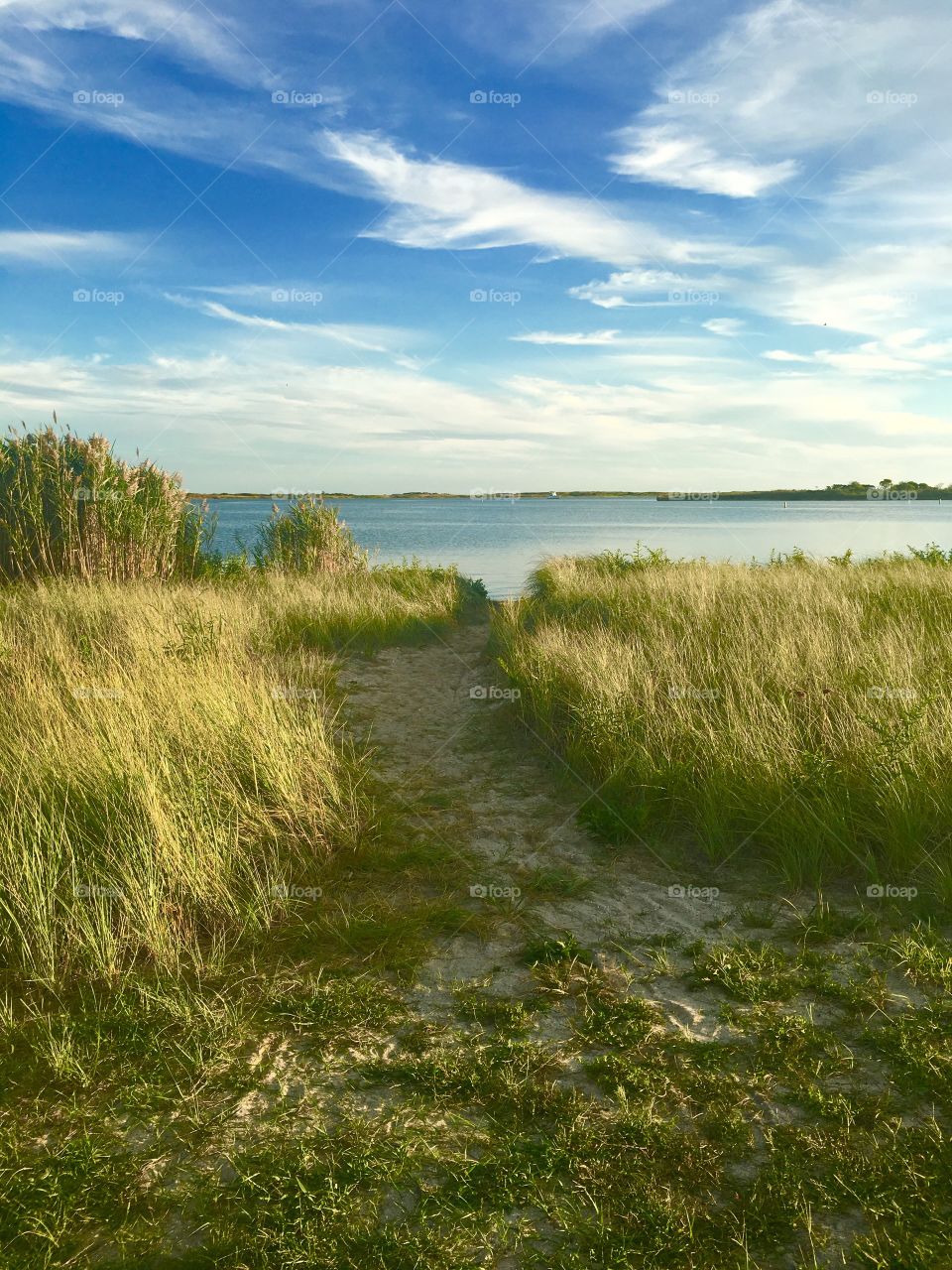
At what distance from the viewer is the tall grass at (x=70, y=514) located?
1295 centimetres

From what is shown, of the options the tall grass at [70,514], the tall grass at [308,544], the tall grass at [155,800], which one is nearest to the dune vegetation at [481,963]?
the tall grass at [155,800]

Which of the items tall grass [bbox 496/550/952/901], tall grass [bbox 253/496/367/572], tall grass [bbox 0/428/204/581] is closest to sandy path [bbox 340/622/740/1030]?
tall grass [bbox 496/550/952/901]

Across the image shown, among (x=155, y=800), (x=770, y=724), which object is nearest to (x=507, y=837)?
(x=770, y=724)

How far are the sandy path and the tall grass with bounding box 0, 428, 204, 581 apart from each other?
6.06 m

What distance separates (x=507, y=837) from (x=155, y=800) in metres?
2.26

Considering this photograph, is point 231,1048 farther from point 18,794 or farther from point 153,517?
point 153,517

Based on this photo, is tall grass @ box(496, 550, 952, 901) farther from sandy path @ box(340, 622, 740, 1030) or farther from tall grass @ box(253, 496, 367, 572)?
tall grass @ box(253, 496, 367, 572)

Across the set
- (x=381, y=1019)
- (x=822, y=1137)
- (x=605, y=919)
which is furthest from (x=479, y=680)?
(x=822, y=1137)

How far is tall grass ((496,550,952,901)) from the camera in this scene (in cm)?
495

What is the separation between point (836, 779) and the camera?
527 cm

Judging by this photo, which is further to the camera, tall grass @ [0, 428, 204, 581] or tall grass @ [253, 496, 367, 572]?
tall grass @ [253, 496, 367, 572]

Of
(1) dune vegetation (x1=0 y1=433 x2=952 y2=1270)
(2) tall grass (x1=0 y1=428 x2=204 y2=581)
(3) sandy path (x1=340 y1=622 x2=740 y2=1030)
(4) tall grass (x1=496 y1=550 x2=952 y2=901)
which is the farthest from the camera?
(2) tall grass (x1=0 y1=428 x2=204 y2=581)

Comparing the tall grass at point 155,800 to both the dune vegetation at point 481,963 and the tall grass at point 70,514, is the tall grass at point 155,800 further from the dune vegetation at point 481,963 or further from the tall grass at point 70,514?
the tall grass at point 70,514

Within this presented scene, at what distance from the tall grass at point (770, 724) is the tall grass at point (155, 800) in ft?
6.36
